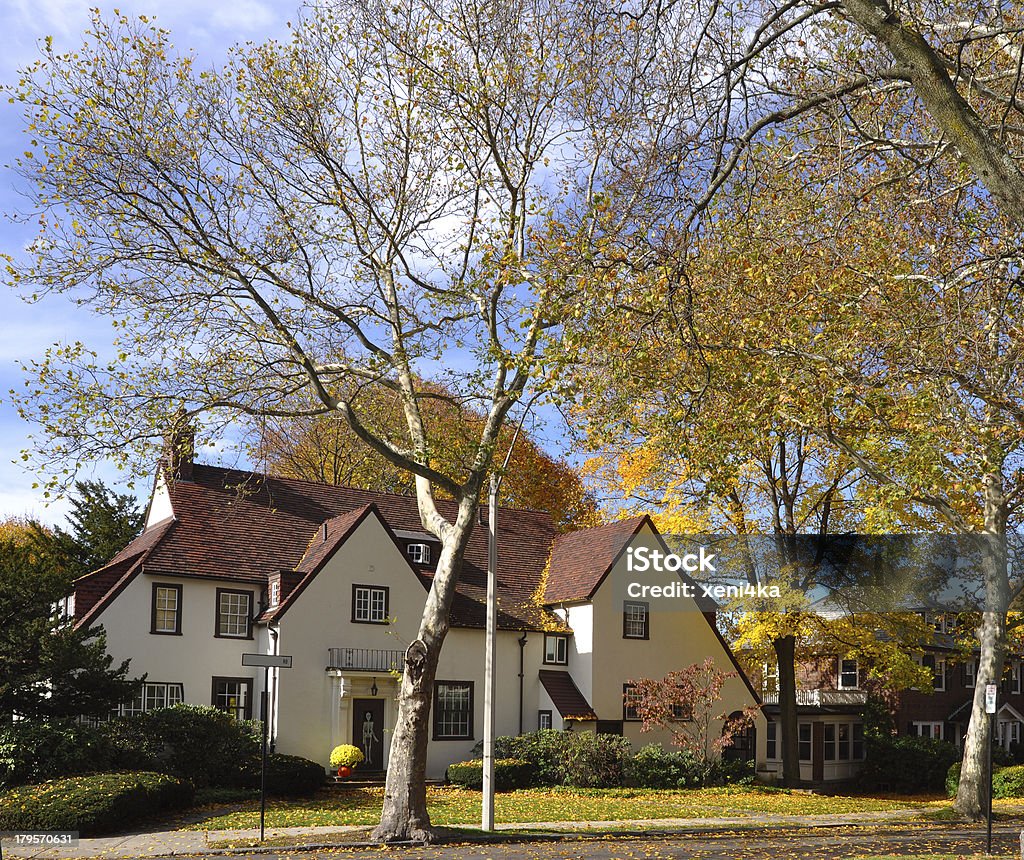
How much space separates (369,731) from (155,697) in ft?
20.8

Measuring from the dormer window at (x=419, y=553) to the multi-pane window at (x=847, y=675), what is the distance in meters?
21.7

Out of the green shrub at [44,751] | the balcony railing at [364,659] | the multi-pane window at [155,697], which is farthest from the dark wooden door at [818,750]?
the green shrub at [44,751]

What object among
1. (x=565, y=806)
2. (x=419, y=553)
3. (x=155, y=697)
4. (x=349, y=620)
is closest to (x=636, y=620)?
(x=419, y=553)

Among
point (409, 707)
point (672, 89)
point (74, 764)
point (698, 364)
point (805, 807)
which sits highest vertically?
point (672, 89)

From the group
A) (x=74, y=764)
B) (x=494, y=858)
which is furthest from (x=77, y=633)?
(x=494, y=858)

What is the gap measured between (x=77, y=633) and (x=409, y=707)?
29.3 feet

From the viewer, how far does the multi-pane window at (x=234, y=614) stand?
1249 inches

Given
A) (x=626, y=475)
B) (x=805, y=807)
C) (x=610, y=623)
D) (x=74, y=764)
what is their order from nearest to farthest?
(x=74, y=764)
(x=805, y=807)
(x=610, y=623)
(x=626, y=475)

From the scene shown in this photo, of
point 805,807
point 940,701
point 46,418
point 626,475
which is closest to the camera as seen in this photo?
point 46,418

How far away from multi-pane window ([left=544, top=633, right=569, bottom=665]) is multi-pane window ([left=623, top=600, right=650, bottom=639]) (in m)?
2.03

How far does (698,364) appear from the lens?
1540 cm

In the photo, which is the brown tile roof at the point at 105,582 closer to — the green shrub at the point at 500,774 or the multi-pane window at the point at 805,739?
the green shrub at the point at 500,774

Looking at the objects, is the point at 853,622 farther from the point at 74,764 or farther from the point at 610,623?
the point at 74,764

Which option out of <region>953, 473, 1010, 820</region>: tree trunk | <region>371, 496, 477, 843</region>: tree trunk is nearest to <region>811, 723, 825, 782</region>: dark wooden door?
<region>953, 473, 1010, 820</region>: tree trunk
